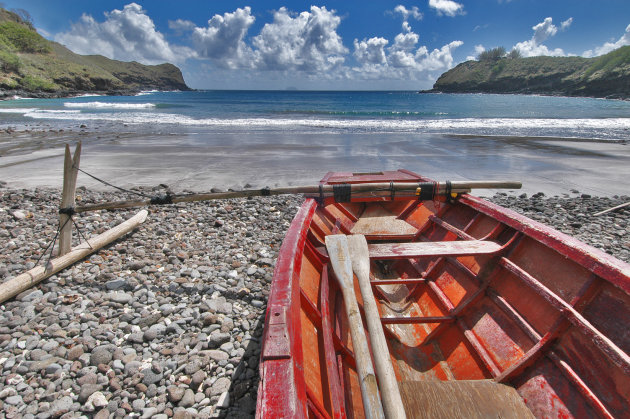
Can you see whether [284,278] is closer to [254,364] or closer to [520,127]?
[254,364]

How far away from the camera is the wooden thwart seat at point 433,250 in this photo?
362cm

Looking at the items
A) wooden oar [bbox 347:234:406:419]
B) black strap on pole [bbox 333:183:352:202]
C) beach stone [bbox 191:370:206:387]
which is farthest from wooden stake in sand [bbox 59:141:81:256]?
wooden oar [bbox 347:234:406:419]

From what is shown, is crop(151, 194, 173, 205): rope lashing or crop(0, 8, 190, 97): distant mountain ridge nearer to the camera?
crop(151, 194, 173, 205): rope lashing

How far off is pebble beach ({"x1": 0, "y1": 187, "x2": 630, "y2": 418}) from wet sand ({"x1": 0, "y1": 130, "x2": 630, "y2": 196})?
11.9 feet

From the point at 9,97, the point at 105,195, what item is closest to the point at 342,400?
the point at 105,195

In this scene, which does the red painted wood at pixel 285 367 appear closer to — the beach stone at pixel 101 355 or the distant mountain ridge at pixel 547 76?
the beach stone at pixel 101 355

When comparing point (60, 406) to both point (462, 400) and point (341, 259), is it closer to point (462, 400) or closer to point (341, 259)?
point (341, 259)

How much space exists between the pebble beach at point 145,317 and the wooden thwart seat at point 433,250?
1.70 m

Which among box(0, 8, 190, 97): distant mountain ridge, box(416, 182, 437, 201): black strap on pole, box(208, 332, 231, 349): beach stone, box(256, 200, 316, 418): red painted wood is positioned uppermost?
box(0, 8, 190, 97): distant mountain ridge

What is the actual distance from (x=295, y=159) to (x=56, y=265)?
34.2ft

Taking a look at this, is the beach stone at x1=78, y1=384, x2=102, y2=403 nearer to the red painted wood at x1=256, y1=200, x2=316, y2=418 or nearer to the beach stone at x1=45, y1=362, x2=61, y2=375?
the beach stone at x1=45, y1=362, x2=61, y2=375

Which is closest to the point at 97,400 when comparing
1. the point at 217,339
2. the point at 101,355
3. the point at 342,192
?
the point at 101,355

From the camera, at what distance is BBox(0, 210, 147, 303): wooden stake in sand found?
159 inches

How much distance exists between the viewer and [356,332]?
2.29 metres
